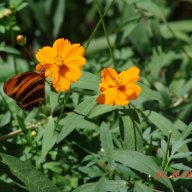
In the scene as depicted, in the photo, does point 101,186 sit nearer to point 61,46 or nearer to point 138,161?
point 138,161

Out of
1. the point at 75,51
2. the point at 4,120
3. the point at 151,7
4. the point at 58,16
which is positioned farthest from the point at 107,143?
the point at 58,16

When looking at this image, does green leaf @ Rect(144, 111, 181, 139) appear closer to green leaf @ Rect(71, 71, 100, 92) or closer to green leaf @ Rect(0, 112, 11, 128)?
green leaf @ Rect(71, 71, 100, 92)

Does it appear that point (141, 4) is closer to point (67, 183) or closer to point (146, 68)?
point (146, 68)

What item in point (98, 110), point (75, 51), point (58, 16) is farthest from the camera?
point (58, 16)

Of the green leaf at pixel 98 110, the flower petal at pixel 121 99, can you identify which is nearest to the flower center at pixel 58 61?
the flower petal at pixel 121 99

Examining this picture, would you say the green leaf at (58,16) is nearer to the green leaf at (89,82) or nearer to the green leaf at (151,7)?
the green leaf at (151,7)

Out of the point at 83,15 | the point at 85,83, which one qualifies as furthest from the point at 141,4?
the point at 83,15

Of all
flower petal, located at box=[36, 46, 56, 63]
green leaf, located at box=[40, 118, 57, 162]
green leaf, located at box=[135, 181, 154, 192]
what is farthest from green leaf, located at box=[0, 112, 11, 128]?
green leaf, located at box=[135, 181, 154, 192]
